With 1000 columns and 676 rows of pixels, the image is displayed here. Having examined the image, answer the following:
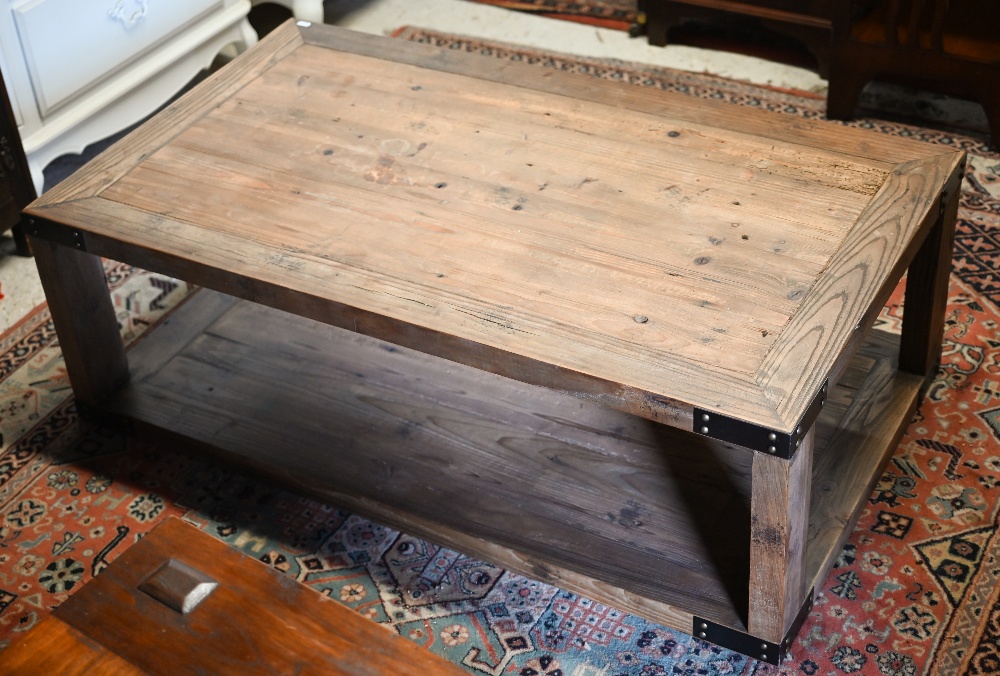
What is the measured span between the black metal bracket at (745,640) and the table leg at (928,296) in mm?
576

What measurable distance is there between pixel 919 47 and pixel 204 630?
212 centimetres

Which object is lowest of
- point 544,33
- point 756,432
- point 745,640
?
point 745,640

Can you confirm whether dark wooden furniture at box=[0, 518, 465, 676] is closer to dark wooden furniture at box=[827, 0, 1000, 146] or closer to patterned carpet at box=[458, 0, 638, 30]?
dark wooden furniture at box=[827, 0, 1000, 146]

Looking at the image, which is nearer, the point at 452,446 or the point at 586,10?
the point at 452,446

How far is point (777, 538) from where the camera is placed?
1.56m

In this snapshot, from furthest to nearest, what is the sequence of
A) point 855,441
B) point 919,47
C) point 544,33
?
point 544,33, point 919,47, point 855,441

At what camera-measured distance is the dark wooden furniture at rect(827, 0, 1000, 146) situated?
8.89 feet

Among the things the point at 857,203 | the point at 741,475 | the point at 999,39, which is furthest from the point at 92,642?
the point at 999,39

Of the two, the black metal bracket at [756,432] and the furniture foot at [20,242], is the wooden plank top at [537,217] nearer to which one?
the black metal bracket at [756,432]

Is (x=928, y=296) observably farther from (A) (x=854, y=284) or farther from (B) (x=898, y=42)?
(B) (x=898, y=42)

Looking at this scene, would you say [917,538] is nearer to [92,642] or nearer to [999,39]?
[92,642]

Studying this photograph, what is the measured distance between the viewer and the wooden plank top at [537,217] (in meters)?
1.58

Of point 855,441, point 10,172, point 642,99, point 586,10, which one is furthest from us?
point 586,10

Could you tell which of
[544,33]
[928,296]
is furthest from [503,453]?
[544,33]
